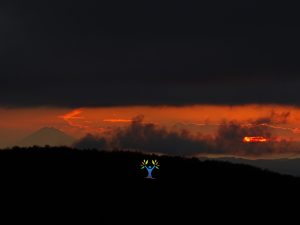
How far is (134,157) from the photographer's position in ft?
308

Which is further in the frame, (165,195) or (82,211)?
(165,195)

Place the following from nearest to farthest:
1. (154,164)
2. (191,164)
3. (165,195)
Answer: (165,195), (154,164), (191,164)

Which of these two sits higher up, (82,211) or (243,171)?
(243,171)

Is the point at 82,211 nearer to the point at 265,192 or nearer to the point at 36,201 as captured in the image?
the point at 36,201

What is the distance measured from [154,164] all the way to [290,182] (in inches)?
859

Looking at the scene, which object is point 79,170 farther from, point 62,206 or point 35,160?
point 62,206

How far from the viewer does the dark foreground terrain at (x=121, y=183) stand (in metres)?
78.4

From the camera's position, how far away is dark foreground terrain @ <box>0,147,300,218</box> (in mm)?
78438

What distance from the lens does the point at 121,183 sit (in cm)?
8419

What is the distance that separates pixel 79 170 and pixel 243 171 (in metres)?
25.3

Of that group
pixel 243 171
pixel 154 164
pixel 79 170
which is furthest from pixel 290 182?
pixel 79 170

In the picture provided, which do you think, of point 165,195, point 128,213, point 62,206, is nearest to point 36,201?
point 62,206

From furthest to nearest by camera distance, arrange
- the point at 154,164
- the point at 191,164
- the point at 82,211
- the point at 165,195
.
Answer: the point at 191,164
the point at 154,164
the point at 165,195
the point at 82,211

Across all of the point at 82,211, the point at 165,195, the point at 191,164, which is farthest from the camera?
the point at 191,164
